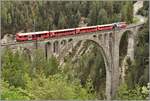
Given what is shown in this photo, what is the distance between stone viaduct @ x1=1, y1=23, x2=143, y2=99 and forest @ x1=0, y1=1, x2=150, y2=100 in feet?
3.16

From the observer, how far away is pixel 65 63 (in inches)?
1709

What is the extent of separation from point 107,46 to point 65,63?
9.53m

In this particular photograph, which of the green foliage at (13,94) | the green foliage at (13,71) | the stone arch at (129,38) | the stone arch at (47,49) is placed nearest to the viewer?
the green foliage at (13,94)

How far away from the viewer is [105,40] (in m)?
34.2

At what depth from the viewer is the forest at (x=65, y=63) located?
42.7 feet

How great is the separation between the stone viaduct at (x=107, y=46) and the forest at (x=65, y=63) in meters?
0.96

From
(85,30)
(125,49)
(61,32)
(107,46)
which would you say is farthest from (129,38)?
(61,32)

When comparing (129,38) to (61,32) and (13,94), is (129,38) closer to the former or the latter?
(61,32)

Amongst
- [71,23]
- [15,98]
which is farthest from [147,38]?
[15,98]

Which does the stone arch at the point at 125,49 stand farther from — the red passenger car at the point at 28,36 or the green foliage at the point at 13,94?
the green foliage at the point at 13,94

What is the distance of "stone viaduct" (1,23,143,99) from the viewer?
2897cm

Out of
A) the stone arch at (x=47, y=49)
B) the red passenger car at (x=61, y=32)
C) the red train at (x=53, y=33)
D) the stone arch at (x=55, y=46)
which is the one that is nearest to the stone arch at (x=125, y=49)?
the red train at (x=53, y=33)

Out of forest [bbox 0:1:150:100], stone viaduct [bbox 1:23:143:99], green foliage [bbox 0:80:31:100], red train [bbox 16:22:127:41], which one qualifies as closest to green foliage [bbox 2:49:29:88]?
forest [bbox 0:1:150:100]

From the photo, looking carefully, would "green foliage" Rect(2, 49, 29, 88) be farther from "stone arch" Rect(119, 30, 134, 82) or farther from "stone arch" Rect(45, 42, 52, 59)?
"stone arch" Rect(119, 30, 134, 82)
